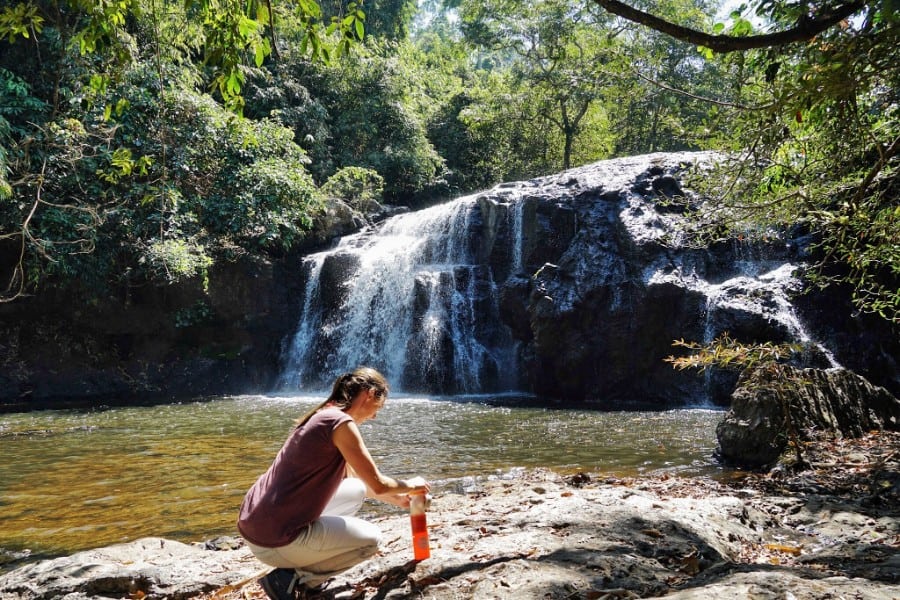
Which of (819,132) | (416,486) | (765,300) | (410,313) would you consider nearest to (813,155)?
(819,132)

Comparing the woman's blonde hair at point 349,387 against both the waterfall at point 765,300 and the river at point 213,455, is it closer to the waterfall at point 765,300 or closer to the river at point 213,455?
the river at point 213,455

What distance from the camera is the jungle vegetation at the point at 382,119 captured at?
3.90 m

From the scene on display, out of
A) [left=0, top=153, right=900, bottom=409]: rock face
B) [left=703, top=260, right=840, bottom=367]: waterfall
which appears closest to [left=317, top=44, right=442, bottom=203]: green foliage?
[left=0, top=153, right=900, bottom=409]: rock face

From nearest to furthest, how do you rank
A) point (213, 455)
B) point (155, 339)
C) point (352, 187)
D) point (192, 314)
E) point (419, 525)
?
point (419, 525) → point (213, 455) → point (192, 314) → point (155, 339) → point (352, 187)

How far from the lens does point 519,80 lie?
74.4 feet

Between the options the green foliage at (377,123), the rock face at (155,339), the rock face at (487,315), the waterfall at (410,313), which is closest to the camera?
the rock face at (487,315)

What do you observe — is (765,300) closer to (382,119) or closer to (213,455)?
(213,455)

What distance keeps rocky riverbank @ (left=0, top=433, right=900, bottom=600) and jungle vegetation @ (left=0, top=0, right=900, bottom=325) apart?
2.13 meters

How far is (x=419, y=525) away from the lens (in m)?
3.19

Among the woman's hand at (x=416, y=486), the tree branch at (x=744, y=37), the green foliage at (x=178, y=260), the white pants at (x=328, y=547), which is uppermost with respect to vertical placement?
the green foliage at (x=178, y=260)

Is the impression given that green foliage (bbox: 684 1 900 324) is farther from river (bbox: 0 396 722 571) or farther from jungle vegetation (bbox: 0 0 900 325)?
river (bbox: 0 396 722 571)

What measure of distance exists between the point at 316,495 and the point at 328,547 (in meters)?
0.29

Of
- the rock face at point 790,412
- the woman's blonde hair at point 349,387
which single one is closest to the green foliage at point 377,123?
the rock face at point 790,412

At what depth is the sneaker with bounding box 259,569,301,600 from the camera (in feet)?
9.87
